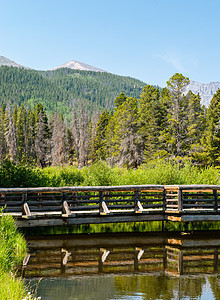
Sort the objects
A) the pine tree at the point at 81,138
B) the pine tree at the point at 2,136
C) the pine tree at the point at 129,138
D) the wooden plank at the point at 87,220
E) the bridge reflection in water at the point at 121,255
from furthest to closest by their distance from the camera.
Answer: the pine tree at the point at 2,136, the pine tree at the point at 81,138, the pine tree at the point at 129,138, the wooden plank at the point at 87,220, the bridge reflection in water at the point at 121,255

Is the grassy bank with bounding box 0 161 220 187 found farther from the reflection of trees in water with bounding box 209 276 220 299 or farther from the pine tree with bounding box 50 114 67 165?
the pine tree with bounding box 50 114 67 165

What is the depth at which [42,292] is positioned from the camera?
10.1 metres

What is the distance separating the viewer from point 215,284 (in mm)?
11148

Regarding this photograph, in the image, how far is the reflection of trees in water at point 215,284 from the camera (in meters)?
10.3

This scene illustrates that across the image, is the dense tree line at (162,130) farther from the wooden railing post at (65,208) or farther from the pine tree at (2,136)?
the pine tree at (2,136)

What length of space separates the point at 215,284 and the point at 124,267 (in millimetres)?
3068

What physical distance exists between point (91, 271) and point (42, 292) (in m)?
2.49

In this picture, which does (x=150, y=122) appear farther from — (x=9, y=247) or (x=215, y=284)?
(x=215, y=284)

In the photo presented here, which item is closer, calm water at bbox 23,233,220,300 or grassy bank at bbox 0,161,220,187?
calm water at bbox 23,233,220,300

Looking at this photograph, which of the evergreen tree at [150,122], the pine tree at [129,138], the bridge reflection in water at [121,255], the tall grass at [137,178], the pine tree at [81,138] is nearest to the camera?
the bridge reflection in water at [121,255]

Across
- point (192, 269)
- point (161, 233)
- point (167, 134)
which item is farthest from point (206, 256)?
point (167, 134)

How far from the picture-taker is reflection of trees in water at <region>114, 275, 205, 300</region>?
9984 millimetres

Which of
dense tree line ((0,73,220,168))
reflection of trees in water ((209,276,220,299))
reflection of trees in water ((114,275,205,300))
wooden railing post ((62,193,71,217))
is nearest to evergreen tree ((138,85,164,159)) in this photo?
dense tree line ((0,73,220,168))

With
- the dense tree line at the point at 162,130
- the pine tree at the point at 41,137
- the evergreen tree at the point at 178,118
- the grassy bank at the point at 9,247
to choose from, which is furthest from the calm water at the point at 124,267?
the pine tree at the point at 41,137
